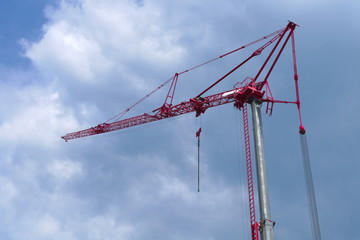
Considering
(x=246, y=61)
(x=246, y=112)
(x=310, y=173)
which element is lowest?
(x=310, y=173)

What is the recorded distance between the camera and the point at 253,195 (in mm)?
66250

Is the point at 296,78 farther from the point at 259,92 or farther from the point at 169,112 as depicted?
the point at 169,112

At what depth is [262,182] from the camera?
62.8 metres

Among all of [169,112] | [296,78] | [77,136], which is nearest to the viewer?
[296,78]

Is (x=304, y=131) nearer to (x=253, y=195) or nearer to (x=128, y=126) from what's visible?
(x=253, y=195)

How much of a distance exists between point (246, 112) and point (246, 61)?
1237cm

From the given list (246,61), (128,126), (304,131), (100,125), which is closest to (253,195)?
(304,131)

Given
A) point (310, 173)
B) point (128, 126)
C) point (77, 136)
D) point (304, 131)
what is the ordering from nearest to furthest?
Answer: 1. point (310, 173)
2. point (304, 131)
3. point (128, 126)
4. point (77, 136)

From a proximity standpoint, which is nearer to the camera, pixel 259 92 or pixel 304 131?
pixel 304 131

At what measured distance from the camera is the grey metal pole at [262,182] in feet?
194

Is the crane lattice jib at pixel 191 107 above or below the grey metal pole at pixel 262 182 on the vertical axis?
above

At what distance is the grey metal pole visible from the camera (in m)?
59.3

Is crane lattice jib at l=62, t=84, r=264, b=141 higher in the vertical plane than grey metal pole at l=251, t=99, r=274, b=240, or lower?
higher

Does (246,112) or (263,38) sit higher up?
(263,38)
